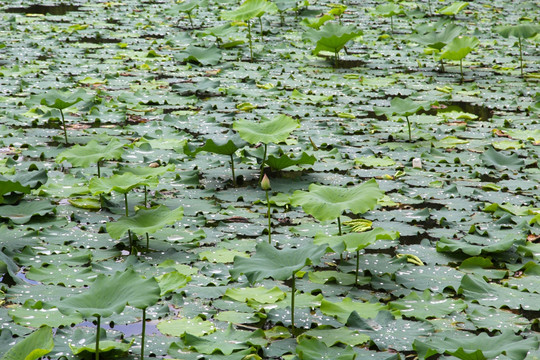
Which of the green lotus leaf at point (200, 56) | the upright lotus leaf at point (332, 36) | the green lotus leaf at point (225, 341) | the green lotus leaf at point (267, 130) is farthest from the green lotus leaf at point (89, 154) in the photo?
the upright lotus leaf at point (332, 36)

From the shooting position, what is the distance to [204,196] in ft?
11.3

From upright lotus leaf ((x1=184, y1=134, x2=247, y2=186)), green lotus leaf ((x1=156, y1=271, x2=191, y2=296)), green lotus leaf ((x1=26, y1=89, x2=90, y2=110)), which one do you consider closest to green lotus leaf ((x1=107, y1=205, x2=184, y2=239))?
green lotus leaf ((x1=156, y1=271, x2=191, y2=296))

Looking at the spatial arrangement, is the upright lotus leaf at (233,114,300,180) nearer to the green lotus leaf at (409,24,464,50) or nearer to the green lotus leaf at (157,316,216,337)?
the green lotus leaf at (157,316,216,337)

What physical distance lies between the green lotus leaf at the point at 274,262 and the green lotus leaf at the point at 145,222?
0.54m

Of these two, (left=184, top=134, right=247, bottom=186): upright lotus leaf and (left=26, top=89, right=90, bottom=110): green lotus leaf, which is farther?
(left=26, top=89, right=90, bottom=110): green lotus leaf

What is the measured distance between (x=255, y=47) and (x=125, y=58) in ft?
4.31

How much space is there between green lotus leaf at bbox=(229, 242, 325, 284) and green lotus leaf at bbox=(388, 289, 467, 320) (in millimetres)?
369

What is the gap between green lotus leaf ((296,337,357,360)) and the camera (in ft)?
6.95

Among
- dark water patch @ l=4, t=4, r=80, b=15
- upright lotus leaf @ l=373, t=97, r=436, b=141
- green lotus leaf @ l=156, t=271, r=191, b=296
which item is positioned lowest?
dark water patch @ l=4, t=4, r=80, b=15

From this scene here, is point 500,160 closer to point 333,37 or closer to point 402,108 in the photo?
point 402,108

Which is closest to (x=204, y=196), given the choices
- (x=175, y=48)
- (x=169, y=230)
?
(x=169, y=230)

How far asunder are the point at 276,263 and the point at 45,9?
7.67 m

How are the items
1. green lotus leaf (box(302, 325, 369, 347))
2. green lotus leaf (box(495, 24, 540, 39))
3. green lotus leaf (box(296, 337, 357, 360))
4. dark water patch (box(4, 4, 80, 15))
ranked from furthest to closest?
dark water patch (box(4, 4, 80, 15)) → green lotus leaf (box(495, 24, 540, 39)) → green lotus leaf (box(302, 325, 369, 347)) → green lotus leaf (box(296, 337, 357, 360))

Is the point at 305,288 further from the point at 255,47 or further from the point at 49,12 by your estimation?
the point at 49,12
